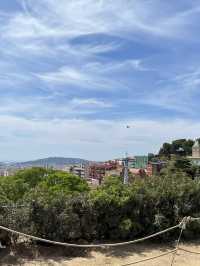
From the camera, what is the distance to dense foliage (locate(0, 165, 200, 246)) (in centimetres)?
737

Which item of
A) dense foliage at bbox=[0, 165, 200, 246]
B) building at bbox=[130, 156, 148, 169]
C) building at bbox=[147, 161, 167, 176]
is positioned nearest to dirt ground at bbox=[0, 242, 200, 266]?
dense foliage at bbox=[0, 165, 200, 246]

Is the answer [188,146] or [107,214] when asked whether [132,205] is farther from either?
[188,146]

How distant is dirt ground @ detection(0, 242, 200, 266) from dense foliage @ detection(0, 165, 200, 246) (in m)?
0.33

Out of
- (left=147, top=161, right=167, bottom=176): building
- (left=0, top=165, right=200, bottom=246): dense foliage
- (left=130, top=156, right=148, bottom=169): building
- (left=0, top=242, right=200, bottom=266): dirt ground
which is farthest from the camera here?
(left=130, top=156, right=148, bottom=169): building

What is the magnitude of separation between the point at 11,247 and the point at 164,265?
8.19 feet

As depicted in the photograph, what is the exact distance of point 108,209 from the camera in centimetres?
825

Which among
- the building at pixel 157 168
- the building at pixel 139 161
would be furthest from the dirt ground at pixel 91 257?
the building at pixel 139 161

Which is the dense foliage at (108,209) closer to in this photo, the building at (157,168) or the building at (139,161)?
the building at (157,168)

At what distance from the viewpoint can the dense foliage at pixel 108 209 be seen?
7.37 m

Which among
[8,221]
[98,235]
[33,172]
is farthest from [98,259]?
[33,172]

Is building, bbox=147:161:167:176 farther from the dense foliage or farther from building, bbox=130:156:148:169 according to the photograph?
building, bbox=130:156:148:169

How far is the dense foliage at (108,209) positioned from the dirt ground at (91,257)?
0.33m

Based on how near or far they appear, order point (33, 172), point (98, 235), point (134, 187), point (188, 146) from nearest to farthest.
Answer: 1. point (98, 235)
2. point (134, 187)
3. point (33, 172)
4. point (188, 146)

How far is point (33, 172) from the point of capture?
2703 cm
